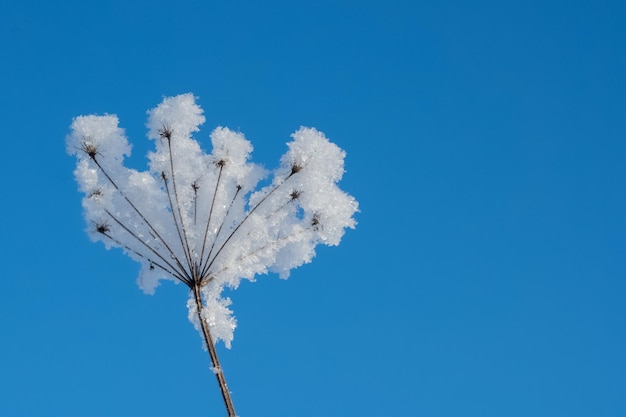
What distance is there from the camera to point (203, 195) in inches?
364

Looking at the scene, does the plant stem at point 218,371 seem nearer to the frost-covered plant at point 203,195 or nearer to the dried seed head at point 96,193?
the frost-covered plant at point 203,195

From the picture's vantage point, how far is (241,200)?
9.38 meters

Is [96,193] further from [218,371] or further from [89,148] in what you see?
[218,371]

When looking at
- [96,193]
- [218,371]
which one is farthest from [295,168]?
[218,371]

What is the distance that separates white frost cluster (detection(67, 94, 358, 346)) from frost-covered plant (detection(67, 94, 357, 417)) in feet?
0.04

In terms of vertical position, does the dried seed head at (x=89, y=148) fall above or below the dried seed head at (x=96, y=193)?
above

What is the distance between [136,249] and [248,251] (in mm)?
1408

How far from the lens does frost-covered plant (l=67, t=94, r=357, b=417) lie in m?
8.90

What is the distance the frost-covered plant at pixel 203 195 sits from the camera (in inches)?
350

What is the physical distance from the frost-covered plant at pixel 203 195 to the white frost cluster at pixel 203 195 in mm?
12

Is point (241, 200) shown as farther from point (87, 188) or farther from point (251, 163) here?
point (87, 188)

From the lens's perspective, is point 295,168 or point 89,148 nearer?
point 89,148

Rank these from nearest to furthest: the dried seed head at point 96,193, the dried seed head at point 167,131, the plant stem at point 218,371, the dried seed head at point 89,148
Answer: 1. the plant stem at point 218,371
2. the dried seed head at point 89,148
3. the dried seed head at point 167,131
4. the dried seed head at point 96,193

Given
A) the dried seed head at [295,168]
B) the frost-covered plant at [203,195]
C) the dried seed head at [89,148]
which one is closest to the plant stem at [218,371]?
the frost-covered plant at [203,195]
